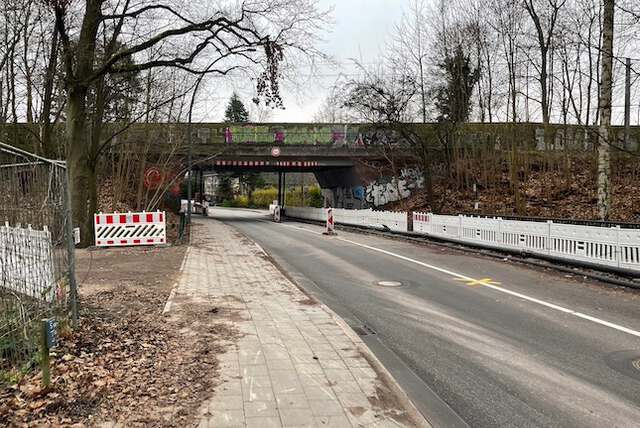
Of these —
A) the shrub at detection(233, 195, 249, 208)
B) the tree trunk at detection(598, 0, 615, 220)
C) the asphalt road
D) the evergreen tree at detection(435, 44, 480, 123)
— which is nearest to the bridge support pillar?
the evergreen tree at detection(435, 44, 480, 123)

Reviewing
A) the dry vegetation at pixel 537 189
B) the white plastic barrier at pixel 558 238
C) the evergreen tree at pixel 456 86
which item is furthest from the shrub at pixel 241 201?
the white plastic barrier at pixel 558 238

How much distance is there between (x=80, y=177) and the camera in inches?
655

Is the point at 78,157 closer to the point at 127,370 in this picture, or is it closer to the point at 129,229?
the point at 129,229

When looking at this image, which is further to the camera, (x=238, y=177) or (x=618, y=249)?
(x=238, y=177)

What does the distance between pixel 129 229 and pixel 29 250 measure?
13.0 m

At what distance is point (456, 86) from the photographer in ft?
90.2

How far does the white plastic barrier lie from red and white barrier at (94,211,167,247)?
35.4 ft

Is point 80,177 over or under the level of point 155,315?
over

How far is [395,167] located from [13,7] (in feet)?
80.5

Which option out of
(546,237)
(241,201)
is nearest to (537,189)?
(546,237)

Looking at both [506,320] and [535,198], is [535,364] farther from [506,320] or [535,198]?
[535,198]

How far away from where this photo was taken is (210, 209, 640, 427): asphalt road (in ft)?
14.7

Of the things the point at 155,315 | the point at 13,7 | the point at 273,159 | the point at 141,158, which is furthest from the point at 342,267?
the point at 273,159

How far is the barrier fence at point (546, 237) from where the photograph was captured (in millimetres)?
10750
